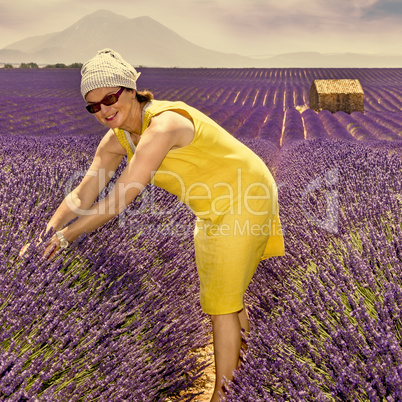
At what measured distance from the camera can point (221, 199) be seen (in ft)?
5.28

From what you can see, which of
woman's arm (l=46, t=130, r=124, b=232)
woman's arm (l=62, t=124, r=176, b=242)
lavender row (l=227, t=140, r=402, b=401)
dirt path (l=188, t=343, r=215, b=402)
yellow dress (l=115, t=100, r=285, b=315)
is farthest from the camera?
dirt path (l=188, t=343, r=215, b=402)

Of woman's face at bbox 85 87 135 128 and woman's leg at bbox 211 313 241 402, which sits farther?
woman's leg at bbox 211 313 241 402

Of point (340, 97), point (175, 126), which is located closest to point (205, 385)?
point (175, 126)

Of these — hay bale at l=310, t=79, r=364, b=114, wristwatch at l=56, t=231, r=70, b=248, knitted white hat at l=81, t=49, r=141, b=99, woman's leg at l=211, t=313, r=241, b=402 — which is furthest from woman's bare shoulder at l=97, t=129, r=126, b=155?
hay bale at l=310, t=79, r=364, b=114

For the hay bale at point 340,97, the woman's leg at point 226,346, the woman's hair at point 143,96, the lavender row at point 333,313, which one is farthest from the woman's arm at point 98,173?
the hay bale at point 340,97

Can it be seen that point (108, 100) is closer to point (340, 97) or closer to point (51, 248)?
point (51, 248)

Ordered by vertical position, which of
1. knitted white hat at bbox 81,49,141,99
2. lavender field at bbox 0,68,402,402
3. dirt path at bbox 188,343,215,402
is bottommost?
dirt path at bbox 188,343,215,402

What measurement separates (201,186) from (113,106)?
0.45m

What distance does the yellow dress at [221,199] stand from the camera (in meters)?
1.57

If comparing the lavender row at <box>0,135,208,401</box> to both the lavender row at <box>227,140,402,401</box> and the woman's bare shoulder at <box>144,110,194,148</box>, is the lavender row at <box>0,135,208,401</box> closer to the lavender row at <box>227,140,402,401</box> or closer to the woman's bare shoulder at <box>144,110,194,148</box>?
the lavender row at <box>227,140,402,401</box>

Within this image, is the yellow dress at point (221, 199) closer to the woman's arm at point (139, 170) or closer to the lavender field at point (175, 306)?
the woman's arm at point (139, 170)

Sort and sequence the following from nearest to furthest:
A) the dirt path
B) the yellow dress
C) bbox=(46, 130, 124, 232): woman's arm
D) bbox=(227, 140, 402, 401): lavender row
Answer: bbox=(227, 140, 402, 401): lavender row
the yellow dress
bbox=(46, 130, 124, 232): woman's arm
the dirt path

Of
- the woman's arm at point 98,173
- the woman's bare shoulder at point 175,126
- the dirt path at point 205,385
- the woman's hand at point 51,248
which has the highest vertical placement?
the woman's bare shoulder at point 175,126

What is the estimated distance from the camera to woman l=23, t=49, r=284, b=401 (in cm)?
141
